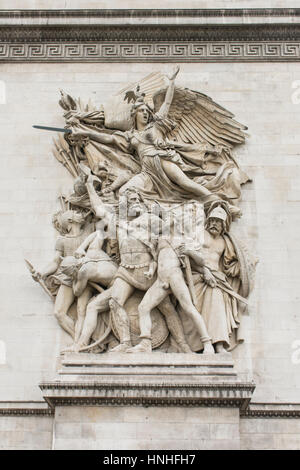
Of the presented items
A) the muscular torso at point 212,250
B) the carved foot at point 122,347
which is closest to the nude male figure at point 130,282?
the carved foot at point 122,347

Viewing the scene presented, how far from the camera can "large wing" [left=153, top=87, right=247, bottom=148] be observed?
13.8 metres

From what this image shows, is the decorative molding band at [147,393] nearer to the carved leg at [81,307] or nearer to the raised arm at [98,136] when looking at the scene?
the carved leg at [81,307]

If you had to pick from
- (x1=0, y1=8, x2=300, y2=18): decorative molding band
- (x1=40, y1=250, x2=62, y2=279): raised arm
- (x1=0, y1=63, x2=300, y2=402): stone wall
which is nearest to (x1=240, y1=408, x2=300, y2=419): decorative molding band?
(x1=0, y1=63, x2=300, y2=402): stone wall

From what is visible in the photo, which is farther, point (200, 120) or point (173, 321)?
point (200, 120)

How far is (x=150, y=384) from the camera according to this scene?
11.1 m

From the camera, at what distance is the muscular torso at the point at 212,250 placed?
1261cm

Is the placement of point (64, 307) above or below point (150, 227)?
below

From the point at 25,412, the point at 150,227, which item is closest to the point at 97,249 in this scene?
the point at 150,227

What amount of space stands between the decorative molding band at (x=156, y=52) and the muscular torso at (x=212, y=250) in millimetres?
3804

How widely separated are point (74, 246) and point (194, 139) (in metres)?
2.94

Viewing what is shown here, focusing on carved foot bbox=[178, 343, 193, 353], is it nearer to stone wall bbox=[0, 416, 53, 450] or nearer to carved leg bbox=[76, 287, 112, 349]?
carved leg bbox=[76, 287, 112, 349]

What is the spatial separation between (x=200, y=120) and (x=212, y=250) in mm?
2608
